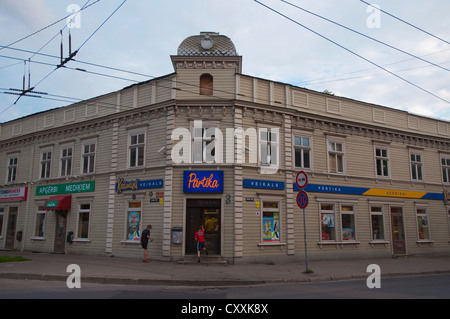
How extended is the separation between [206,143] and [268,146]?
350 cm

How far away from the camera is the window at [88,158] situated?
22.8 m

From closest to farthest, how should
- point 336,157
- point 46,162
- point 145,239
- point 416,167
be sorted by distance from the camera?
point 145,239 < point 336,157 < point 416,167 < point 46,162

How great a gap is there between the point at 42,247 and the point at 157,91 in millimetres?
13174

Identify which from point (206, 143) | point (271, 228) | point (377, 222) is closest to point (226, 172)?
point (206, 143)

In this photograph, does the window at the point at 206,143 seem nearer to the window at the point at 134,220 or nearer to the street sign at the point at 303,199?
the window at the point at 134,220

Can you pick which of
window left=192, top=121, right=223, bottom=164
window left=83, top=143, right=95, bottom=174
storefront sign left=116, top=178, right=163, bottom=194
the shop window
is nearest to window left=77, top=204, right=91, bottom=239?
window left=83, top=143, right=95, bottom=174

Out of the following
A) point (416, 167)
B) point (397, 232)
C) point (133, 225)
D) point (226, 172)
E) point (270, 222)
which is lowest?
point (397, 232)

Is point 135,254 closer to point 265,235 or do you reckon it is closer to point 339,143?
point 265,235

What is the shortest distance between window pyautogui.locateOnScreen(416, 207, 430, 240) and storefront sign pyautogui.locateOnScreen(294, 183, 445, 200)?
3.17ft

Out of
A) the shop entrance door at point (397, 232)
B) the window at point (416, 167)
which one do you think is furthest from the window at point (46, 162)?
the window at point (416, 167)

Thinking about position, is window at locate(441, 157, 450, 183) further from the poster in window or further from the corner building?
the poster in window

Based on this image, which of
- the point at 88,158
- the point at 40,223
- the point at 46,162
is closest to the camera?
the point at 88,158

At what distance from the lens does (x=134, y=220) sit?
65.5 ft

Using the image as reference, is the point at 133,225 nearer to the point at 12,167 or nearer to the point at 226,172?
the point at 226,172
